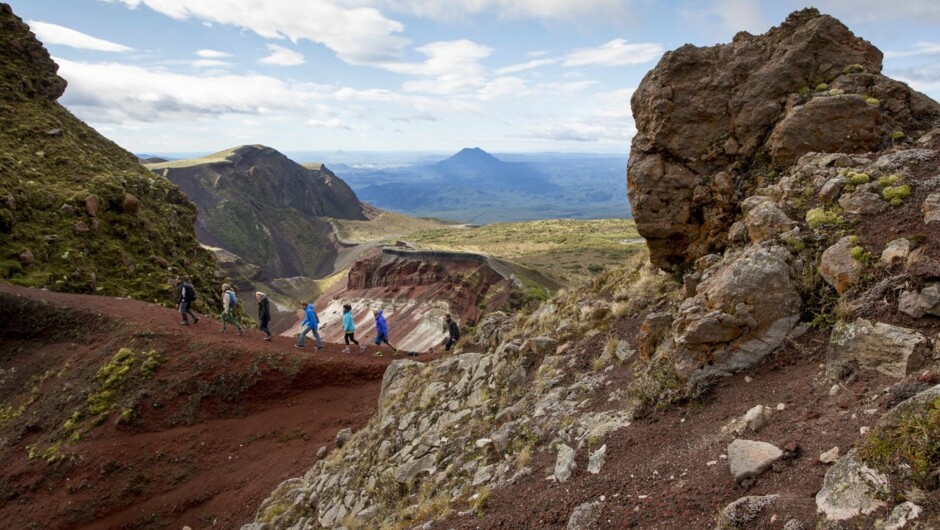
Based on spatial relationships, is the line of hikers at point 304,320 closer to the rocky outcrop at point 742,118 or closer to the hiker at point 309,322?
the hiker at point 309,322

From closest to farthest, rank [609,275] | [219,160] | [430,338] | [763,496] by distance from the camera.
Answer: [763,496], [609,275], [430,338], [219,160]

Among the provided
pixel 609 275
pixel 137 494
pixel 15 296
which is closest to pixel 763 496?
pixel 609 275

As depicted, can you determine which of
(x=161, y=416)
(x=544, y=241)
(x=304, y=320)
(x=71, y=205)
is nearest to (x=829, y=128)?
(x=304, y=320)

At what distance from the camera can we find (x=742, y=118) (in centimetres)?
977

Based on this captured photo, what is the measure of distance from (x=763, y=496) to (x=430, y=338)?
1401 inches

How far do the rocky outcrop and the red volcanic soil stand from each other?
451 inches

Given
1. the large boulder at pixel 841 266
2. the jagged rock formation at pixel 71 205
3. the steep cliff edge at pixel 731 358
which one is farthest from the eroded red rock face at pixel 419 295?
the large boulder at pixel 841 266

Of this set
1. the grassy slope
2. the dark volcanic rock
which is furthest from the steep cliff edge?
the dark volcanic rock

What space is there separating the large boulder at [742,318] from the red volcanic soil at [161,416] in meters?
12.0

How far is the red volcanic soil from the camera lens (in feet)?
49.2

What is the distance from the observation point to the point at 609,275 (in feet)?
46.1

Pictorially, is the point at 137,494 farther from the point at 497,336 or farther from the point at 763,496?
the point at 763,496

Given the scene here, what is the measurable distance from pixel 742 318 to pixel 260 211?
140810 mm

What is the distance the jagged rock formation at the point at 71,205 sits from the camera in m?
29.5
